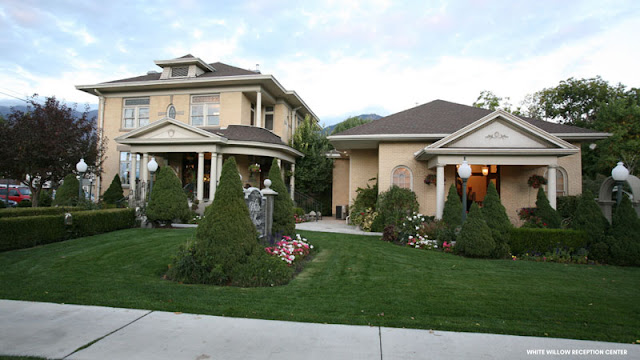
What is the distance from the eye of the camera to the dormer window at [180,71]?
21297 mm

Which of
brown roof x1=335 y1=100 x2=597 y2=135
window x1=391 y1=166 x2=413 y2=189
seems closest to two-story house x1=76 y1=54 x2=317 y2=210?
brown roof x1=335 y1=100 x2=597 y2=135

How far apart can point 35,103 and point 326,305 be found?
15.5 meters

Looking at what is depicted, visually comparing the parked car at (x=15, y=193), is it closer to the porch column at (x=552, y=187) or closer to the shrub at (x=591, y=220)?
the porch column at (x=552, y=187)

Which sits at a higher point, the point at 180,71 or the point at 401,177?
the point at 180,71

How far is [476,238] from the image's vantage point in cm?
962

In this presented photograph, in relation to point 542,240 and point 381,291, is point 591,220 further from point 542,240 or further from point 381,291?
point 381,291

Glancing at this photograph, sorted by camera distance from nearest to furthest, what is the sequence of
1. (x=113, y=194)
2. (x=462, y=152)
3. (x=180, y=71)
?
(x=462, y=152), (x=113, y=194), (x=180, y=71)

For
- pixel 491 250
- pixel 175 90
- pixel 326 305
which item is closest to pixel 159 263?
pixel 326 305

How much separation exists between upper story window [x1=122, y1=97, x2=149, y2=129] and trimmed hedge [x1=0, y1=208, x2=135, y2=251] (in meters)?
10.3

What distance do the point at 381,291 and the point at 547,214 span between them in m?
8.33

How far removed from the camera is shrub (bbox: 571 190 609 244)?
31.7ft

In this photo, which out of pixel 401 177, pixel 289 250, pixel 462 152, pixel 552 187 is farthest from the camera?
pixel 401 177

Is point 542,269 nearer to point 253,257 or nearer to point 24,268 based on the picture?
point 253,257

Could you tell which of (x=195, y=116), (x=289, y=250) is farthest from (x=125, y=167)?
(x=289, y=250)
